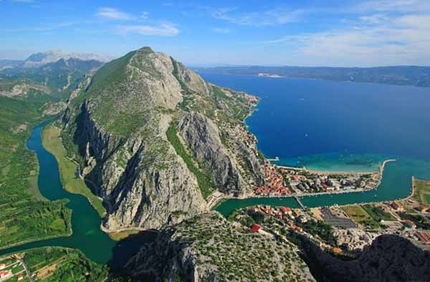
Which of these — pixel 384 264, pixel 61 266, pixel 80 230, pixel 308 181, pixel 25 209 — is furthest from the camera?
pixel 308 181

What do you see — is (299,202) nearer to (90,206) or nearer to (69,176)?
(90,206)

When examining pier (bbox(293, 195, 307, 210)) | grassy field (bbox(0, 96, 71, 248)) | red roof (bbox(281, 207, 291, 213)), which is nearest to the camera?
grassy field (bbox(0, 96, 71, 248))

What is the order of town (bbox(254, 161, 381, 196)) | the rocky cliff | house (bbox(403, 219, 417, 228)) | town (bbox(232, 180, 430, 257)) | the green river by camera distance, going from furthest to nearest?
town (bbox(254, 161, 381, 196)), house (bbox(403, 219, 417, 228)), the green river, town (bbox(232, 180, 430, 257)), the rocky cliff

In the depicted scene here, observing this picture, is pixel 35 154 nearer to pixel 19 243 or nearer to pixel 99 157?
pixel 99 157

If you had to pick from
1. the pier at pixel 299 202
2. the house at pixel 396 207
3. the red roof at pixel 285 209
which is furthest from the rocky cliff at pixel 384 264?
the house at pixel 396 207

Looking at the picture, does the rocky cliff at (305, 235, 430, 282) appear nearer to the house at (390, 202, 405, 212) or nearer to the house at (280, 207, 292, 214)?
the house at (280, 207, 292, 214)

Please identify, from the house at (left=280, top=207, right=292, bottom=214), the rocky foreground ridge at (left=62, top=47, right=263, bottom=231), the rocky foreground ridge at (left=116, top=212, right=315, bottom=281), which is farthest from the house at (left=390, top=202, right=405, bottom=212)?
the rocky foreground ridge at (left=116, top=212, right=315, bottom=281)

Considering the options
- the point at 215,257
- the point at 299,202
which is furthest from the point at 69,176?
the point at 215,257
